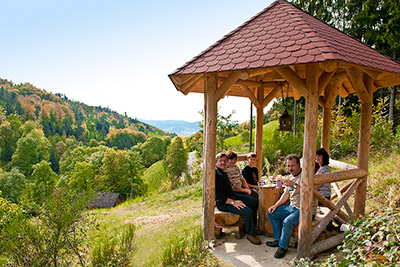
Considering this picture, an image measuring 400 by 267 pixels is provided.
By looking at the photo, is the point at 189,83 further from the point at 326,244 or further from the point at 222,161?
the point at 326,244

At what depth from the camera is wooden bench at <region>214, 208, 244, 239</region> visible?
15.5 ft

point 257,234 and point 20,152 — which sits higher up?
point 257,234

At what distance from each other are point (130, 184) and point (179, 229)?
33825mm

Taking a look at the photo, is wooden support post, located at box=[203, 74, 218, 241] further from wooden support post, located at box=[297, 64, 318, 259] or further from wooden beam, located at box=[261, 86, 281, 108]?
wooden beam, located at box=[261, 86, 281, 108]

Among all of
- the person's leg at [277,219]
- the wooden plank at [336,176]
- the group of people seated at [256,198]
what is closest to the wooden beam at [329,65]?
the group of people seated at [256,198]

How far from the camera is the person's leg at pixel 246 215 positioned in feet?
15.2

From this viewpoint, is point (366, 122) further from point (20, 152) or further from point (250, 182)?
point (20, 152)

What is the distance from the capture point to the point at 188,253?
11.9 ft

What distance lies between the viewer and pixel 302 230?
394 centimetres

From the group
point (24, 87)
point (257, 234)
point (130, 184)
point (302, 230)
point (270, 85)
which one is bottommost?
point (130, 184)

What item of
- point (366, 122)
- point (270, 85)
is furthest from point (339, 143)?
point (366, 122)

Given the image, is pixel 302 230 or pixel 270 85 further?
pixel 270 85

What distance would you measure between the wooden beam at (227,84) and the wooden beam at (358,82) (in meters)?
1.69

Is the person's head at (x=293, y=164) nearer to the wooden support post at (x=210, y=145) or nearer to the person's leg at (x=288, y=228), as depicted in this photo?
the person's leg at (x=288, y=228)
